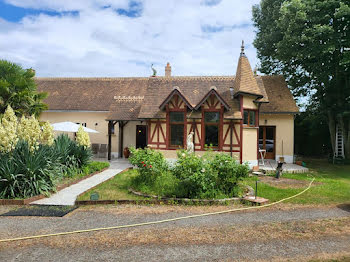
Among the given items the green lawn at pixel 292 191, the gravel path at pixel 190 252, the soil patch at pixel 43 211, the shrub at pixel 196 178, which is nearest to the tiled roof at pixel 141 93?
the green lawn at pixel 292 191

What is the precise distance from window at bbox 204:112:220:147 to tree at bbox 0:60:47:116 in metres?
9.22

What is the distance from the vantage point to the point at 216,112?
1352cm

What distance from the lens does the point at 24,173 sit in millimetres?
8078

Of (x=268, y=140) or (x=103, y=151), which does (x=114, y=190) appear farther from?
(x=268, y=140)

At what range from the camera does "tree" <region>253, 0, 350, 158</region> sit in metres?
15.4

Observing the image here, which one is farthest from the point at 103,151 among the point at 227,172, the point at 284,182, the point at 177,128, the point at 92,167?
the point at 284,182

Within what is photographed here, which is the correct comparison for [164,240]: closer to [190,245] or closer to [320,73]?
[190,245]

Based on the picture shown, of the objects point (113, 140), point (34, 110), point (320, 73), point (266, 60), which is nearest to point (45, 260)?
point (34, 110)

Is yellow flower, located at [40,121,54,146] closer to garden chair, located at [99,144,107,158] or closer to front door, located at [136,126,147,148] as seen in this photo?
garden chair, located at [99,144,107,158]

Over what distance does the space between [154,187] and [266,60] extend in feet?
56.6

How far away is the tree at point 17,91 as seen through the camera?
41.4 feet

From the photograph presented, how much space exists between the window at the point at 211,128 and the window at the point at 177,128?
1304 millimetres

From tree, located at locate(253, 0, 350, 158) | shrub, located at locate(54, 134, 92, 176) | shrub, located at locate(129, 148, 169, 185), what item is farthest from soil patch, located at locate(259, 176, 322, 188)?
shrub, located at locate(54, 134, 92, 176)

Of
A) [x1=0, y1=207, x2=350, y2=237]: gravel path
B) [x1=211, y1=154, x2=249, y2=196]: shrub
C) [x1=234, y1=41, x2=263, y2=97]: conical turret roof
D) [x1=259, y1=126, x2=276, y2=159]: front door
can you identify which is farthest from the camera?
[x1=259, y1=126, x2=276, y2=159]: front door
